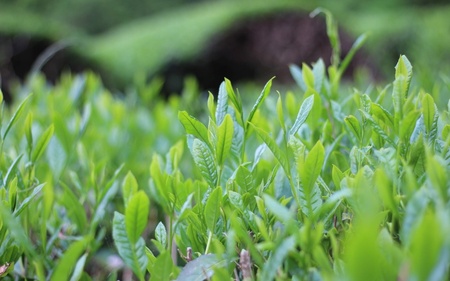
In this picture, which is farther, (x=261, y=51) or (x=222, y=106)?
(x=261, y=51)

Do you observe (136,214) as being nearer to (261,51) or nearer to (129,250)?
(129,250)

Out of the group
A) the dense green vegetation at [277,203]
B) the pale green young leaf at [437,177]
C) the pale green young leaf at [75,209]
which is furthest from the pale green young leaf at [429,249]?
the pale green young leaf at [75,209]

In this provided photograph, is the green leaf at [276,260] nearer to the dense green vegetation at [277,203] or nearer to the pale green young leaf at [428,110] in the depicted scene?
the dense green vegetation at [277,203]

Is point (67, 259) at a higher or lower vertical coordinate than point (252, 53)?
lower

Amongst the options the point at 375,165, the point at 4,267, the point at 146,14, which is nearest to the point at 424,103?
the point at 375,165

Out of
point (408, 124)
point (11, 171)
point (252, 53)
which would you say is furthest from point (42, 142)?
point (252, 53)

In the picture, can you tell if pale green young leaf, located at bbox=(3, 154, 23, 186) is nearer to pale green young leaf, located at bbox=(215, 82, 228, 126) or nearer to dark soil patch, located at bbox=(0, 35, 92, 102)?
pale green young leaf, located at bbox=(215, 82, 228, 126)
